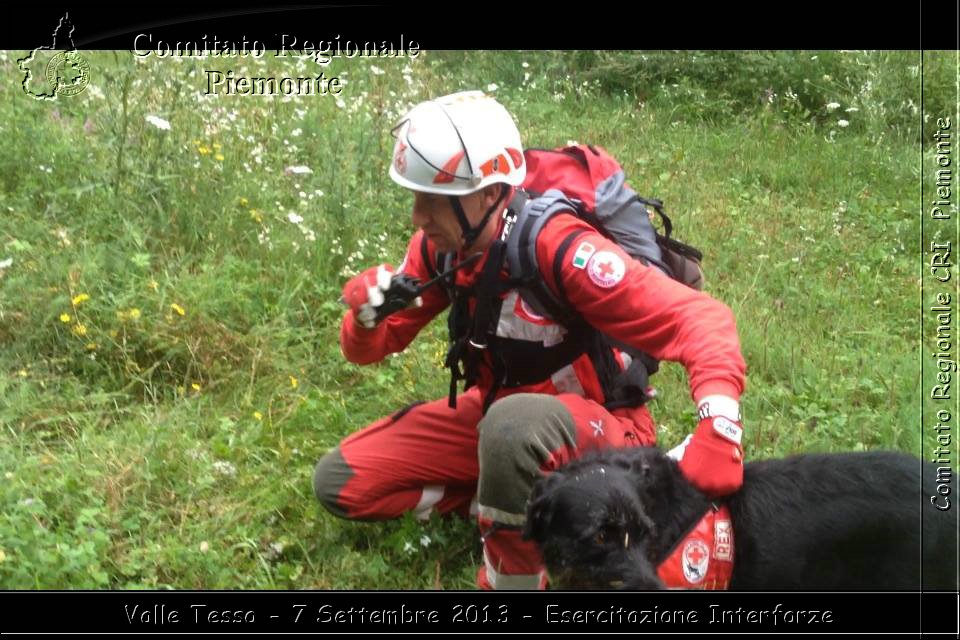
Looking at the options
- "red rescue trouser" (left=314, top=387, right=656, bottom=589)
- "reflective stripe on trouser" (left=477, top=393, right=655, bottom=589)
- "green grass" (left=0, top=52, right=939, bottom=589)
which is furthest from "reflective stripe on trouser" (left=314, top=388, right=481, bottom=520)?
"reflective stripe on trouser" (left=477, top=393, right=655, bottom=589)

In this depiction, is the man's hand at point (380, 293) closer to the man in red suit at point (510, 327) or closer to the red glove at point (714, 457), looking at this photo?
the man in red suit at point (510, 327)

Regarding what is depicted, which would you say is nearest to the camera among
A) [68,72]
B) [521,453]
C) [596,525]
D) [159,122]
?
[596,525]

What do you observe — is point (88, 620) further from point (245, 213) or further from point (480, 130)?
point (245, 213)

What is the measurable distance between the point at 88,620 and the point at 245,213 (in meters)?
2.87

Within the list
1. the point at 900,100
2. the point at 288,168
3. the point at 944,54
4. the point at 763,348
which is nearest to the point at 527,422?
the point at 763,348

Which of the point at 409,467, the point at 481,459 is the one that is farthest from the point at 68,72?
the point at 481,459

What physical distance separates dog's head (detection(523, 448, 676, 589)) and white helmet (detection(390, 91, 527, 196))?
1.10 metres

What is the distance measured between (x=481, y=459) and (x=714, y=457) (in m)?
0.90

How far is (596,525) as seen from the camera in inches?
120

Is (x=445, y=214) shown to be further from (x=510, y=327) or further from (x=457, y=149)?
(x=510, y=327)

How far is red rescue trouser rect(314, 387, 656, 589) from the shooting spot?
11.9 feet

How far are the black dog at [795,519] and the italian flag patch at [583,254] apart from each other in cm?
64

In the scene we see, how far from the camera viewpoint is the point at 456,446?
430 cm

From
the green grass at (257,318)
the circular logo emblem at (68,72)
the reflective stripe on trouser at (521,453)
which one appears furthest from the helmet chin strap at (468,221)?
the circular logo emblem at (68,72)
